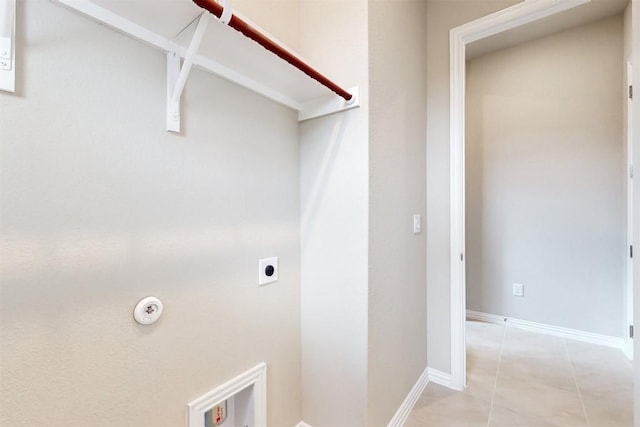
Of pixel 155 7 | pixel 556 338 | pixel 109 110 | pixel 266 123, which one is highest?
pixel 155 7

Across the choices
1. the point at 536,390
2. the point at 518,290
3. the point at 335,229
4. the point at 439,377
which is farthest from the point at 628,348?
the point at 335,229

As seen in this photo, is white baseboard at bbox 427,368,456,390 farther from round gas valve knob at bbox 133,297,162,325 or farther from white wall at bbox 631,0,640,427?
round gas valve knob at bbox 133,297,162,325

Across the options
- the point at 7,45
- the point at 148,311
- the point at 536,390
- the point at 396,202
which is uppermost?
the point at 7,45

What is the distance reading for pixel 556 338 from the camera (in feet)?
8.42

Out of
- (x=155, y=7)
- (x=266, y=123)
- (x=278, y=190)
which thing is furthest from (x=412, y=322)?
(x=155, y=7)

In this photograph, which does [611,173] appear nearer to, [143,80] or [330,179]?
[330,179]

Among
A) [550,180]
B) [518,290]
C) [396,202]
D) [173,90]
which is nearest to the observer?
[173,90]

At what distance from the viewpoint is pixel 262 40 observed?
2.81ft

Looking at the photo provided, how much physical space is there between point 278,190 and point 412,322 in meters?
1.14

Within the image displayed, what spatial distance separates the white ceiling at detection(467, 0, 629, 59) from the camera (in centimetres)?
221

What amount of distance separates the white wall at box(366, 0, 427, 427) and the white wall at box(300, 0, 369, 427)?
5cm

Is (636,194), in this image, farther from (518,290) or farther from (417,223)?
(518,290)

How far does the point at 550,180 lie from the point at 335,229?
8.16 feet

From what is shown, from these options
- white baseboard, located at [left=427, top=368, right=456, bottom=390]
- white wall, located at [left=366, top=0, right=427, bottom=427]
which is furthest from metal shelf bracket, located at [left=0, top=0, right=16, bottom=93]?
white baseboard, located at [left=427, top=368, right=456, bottom=390]
